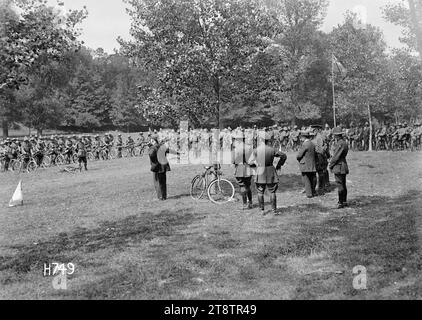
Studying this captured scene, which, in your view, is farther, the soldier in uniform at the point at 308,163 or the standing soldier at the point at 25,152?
the standing soldier at the point at 25,152

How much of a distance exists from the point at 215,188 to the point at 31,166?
1690 centimetres

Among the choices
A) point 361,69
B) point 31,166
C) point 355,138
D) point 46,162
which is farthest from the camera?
point 361,69

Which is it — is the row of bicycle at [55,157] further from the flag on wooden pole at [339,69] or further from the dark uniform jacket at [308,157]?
the flag on wooden pole at [339,69]

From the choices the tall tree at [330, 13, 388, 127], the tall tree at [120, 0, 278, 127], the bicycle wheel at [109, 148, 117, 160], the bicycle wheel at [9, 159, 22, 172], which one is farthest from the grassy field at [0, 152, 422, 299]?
the tall tree at [330, 13, 388, 127]

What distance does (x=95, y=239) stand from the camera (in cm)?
1023

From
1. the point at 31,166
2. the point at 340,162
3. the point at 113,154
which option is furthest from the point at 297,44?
the point at 340,162

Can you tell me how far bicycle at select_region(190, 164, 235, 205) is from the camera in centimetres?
1427

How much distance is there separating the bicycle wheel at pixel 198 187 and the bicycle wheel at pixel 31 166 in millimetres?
15246

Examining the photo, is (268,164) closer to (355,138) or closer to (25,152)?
(25,152)

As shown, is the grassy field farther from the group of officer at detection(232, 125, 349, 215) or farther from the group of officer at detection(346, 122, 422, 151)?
the group of officer at detection(346, 122, 422, 151)

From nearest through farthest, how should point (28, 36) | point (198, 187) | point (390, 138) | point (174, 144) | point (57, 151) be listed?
point (28, 36) → point (198, 187) → point (57, 151) → point (390, 138) → point (174, 144)

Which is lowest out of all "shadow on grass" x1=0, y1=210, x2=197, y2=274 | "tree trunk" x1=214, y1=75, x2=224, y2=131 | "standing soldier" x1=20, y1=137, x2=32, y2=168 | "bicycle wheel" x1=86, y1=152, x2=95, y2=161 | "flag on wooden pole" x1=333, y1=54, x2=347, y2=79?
"shadow on grass" x1=0, y1=210, x2=197, y2=274

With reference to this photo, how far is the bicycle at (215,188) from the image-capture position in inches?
562

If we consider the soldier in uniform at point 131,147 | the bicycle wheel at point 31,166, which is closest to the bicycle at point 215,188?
the bicycle wheel at point 31,166
